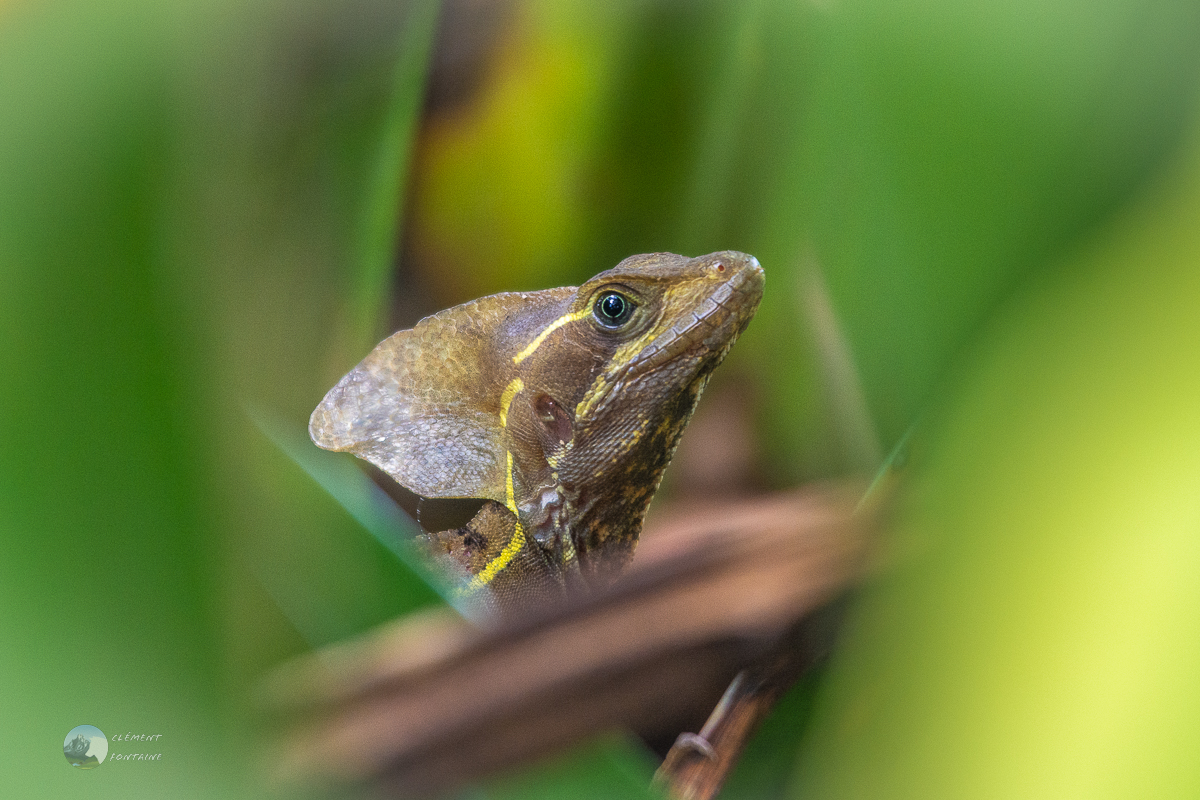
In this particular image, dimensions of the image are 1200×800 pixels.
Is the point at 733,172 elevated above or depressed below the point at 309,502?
above

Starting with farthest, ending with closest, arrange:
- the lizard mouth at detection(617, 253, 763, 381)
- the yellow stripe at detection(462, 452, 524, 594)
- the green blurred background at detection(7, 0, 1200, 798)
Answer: the yellow stripe at detection(462, 452, 524, 594), the lizard mouth at detection(617, 253, 763, 381), the green blurred background at detection(7, 0, 1200, 798)

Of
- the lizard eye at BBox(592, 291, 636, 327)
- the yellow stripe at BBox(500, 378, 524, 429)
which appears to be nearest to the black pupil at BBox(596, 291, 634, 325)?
the lizard eye at BBox(592, 291, 636, 327)

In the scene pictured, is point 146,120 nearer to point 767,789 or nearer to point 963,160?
point 963,160

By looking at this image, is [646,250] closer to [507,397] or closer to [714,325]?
[714,325]

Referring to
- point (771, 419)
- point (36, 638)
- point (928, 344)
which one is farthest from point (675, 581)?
point (36, 638)

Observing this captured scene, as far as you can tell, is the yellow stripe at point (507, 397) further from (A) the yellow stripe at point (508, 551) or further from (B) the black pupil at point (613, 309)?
(B) the black pupil at point (613, 309)

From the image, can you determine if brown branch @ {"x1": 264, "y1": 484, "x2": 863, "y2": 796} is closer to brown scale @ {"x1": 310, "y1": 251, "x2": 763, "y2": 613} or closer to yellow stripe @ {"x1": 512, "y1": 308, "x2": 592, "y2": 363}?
brown scale @ {"x1": 310, "y1": 251, "x2": 763, "y2": 613}

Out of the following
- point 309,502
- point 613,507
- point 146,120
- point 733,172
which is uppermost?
point 733,172
